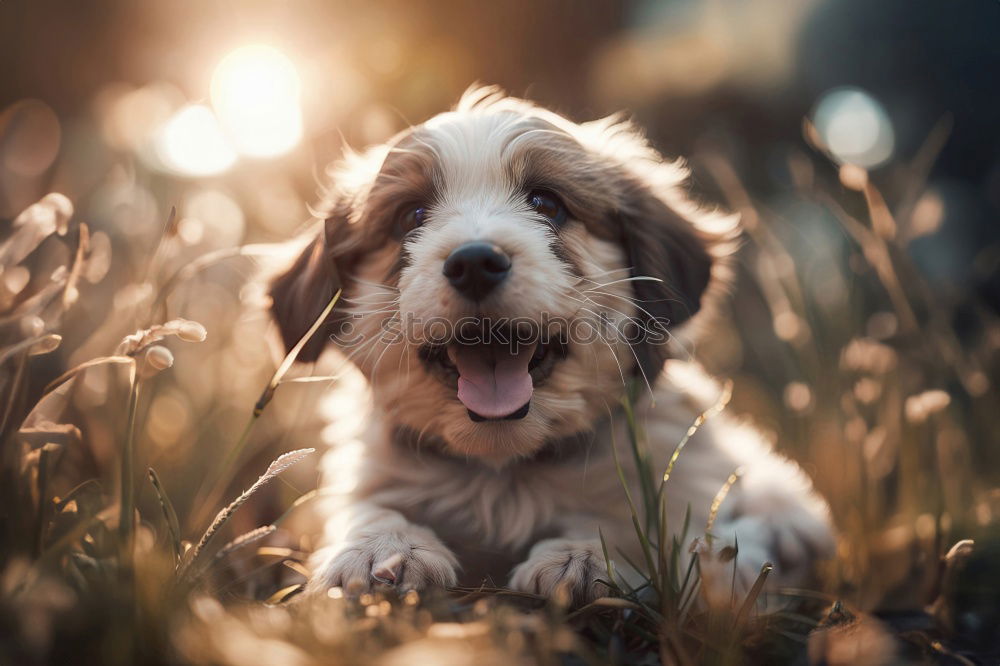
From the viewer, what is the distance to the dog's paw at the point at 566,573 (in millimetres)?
2104

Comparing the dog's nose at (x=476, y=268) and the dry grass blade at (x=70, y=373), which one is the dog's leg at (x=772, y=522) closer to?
the dog's nose at (x=476, y=268)

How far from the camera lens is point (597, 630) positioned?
1935mm

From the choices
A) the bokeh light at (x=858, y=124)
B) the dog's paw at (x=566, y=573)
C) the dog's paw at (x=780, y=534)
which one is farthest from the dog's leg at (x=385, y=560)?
the bokeh light at (x=858, y=124)

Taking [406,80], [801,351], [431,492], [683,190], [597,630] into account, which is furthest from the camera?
[406,80]

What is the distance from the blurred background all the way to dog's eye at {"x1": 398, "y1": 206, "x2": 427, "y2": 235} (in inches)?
21.3

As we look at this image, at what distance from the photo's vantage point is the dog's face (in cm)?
250

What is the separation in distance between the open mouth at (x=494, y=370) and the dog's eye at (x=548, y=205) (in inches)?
19.1

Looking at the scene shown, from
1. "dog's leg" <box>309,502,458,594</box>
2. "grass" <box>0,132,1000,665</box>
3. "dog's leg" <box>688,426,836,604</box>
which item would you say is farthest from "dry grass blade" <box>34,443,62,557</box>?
"dog's leg" <box>688,426,836,604</box>

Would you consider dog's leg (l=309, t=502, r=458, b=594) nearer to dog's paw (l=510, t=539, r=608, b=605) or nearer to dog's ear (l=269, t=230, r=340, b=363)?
dog's paw (l=510, t=539, r=608, b=605)

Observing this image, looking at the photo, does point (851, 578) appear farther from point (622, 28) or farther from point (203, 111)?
point (622, 28)

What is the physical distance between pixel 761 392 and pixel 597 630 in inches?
127

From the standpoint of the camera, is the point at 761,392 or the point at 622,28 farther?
the point at 622,28

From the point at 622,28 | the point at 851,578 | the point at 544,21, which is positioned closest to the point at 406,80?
the point at 544,21

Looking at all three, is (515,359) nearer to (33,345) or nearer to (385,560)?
(385,560)
